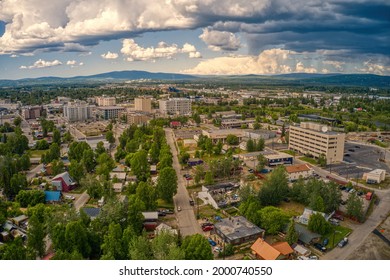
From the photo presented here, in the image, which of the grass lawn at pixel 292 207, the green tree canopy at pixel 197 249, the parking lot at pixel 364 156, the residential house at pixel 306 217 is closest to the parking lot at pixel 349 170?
the parking lot at pixel 364 156

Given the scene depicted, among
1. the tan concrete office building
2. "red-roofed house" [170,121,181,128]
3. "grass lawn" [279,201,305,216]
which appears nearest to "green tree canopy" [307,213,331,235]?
"grass lawn" [279,201,305,216]

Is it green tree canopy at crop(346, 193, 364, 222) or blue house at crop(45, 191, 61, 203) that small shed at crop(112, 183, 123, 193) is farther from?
green tree canopy at crop(346, 193, 364, 222)

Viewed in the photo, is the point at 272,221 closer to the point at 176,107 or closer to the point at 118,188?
the point at 118,188

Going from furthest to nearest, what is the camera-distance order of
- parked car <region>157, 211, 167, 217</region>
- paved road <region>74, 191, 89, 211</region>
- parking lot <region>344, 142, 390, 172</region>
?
parking lot <region>344, 142, 390, 172</region> → paved road <region>74, 191, 89, 211</region> → parked car <region>157, 211, 167, 217</region>

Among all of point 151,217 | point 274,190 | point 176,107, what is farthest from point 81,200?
point 176,107

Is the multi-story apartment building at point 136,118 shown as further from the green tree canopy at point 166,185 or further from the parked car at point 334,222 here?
the parked car at point 334,222
